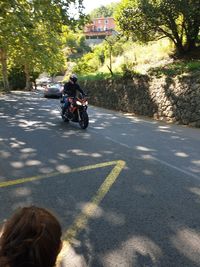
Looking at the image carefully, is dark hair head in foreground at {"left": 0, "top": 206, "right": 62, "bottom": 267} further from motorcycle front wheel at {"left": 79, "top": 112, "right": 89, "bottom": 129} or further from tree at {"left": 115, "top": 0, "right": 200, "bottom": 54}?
tree at {"left": 115, "top": 0, "right": 200, "bottom": 54}

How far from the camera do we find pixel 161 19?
19.4 m

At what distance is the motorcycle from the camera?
1220cm

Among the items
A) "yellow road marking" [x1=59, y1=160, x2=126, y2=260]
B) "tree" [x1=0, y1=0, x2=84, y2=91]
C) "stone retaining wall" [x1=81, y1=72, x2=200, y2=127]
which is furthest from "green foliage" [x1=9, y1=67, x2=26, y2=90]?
"yellow road marking" [x1=59, y1=160, x2=126, y2=260]

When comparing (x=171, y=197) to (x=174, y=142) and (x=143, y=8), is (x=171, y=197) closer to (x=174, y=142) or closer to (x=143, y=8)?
(x=174, y=142)

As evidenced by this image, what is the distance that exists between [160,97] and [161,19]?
5390mm

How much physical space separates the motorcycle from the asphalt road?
54.2 inches

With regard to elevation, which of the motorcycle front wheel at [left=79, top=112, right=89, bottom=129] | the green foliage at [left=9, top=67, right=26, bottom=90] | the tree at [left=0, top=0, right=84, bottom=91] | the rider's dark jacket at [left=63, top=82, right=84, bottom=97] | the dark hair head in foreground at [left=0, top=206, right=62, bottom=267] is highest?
the tree at [left=0, top=0, right=84, bottom=91]

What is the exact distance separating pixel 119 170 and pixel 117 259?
3.28 m

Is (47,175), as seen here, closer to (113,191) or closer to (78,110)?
(113,191)

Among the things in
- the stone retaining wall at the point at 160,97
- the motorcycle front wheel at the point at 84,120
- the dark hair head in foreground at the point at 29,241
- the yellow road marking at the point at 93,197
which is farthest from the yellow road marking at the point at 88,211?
the stone retaining wall at the point at 160,97

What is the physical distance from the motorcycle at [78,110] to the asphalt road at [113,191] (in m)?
1.38

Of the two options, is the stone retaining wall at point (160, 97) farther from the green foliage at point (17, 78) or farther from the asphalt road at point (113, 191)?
the green foliage at point (17, 78)

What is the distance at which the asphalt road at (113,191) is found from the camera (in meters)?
4.00

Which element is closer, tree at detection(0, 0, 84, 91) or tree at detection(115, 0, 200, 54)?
tree at detection(0, 0, 84, 91)
